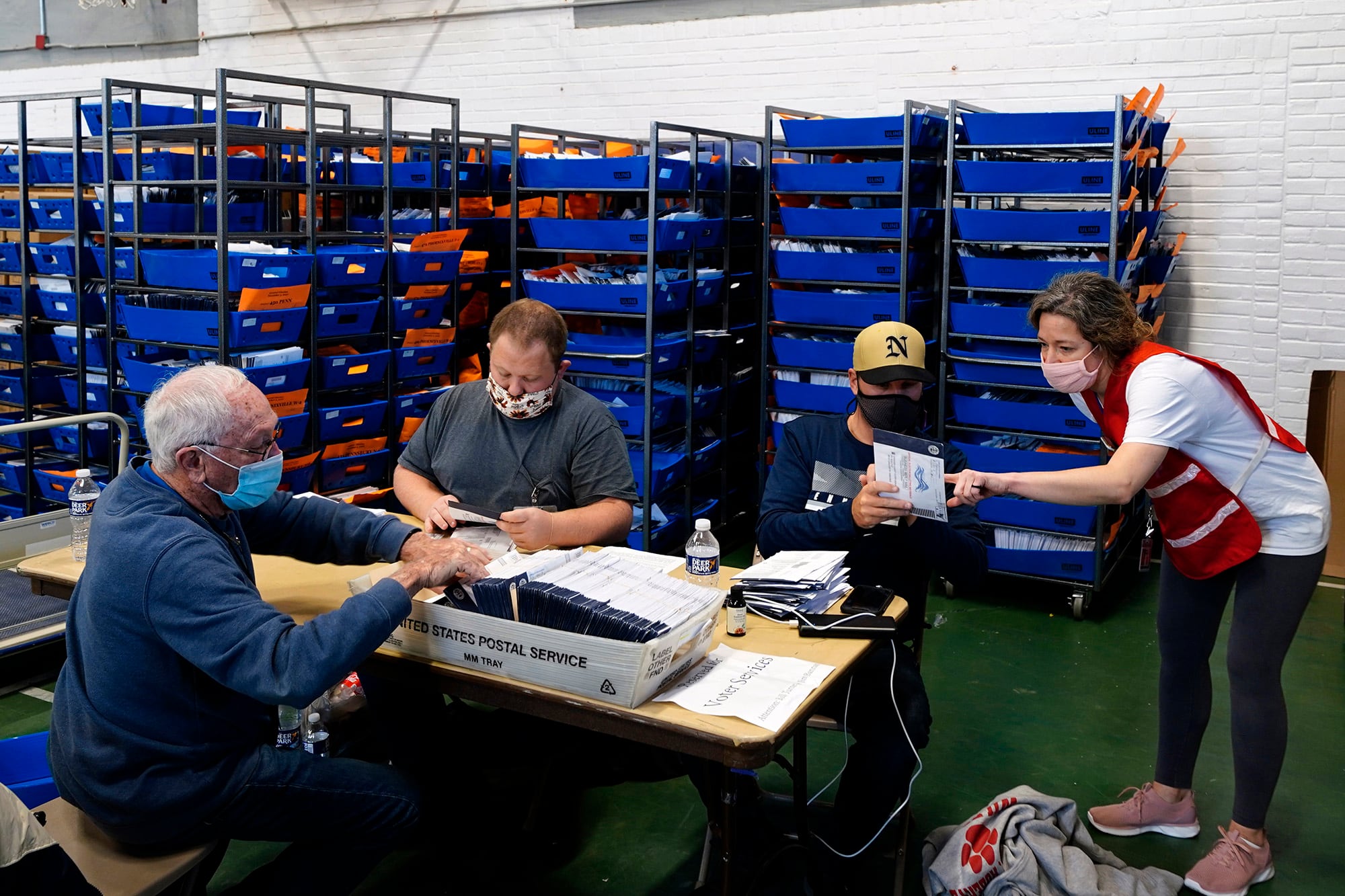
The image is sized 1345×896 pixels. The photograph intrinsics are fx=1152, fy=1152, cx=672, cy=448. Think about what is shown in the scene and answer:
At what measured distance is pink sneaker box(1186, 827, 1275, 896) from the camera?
3.05 meters

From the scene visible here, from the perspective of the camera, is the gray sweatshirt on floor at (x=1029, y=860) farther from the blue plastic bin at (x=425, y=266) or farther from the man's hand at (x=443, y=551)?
the blue plastic bin at (x=425, y=266)

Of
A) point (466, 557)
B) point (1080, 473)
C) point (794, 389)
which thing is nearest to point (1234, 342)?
point (794, 389)

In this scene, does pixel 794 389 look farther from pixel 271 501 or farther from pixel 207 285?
pixel 271 501

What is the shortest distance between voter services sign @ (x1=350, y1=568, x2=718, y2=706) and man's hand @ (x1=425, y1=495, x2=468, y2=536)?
771 mm

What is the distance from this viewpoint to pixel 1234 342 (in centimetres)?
611

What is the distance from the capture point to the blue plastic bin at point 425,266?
5.57 metres

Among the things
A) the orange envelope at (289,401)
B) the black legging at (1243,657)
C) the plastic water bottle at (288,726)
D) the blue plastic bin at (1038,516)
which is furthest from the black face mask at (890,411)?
the orange envelope at (289,401)

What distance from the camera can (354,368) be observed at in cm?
536

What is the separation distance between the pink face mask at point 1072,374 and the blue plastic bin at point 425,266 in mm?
3459

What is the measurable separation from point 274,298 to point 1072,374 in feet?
11.0

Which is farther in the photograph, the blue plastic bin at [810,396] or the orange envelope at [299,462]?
the blue plastic bin at [810,396]

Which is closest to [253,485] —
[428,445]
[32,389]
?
[428,445]

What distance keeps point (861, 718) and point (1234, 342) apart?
13.9 ft

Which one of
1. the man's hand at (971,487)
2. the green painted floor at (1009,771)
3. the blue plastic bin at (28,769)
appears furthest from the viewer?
the green painted floor at (1009,771)
